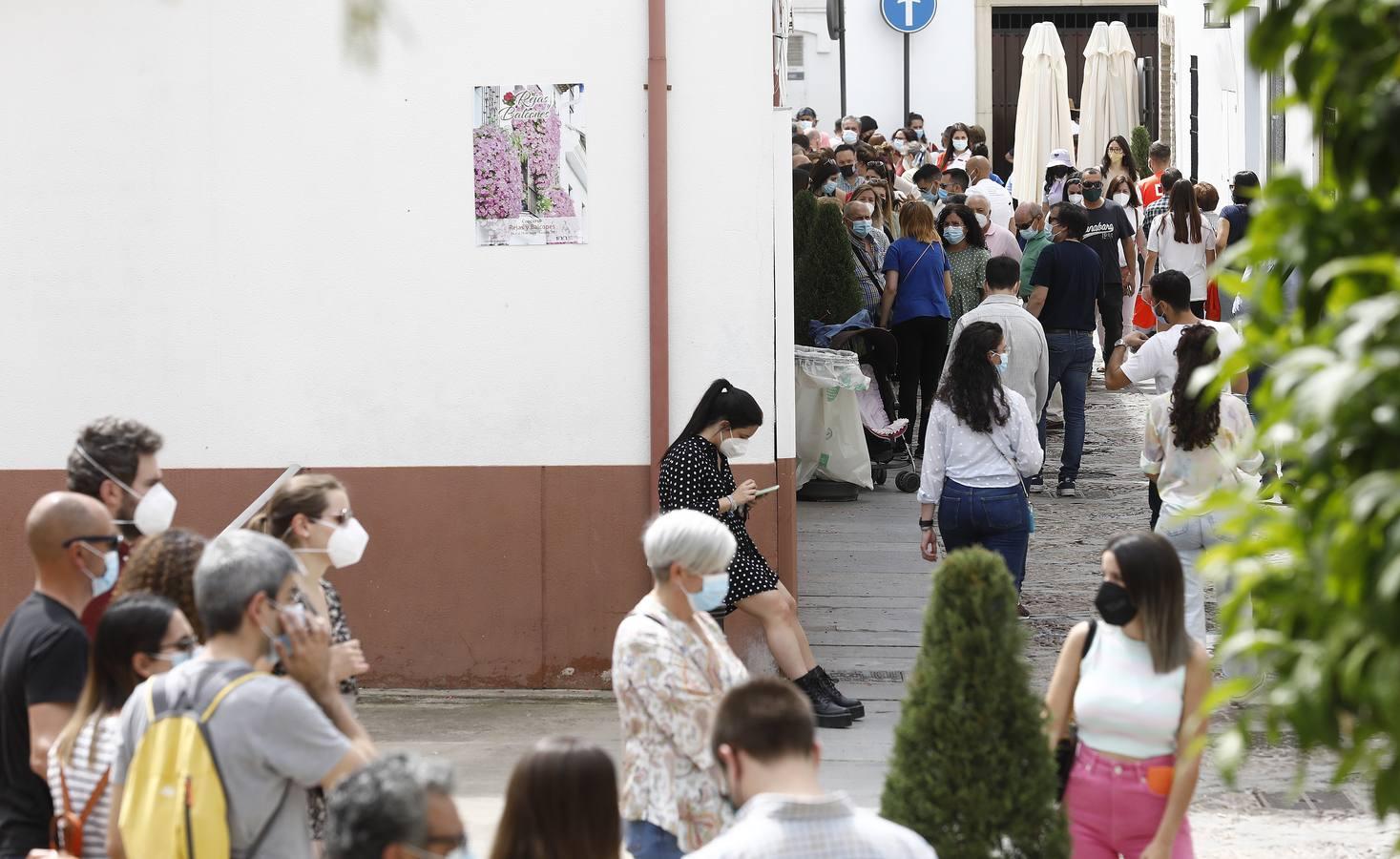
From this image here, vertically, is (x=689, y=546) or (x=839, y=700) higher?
(x=689, y=546)

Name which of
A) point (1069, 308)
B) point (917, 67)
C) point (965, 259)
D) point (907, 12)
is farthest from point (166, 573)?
point (917, 67)

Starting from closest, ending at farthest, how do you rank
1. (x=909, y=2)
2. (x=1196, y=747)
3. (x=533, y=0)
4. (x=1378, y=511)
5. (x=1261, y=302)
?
1. (x=1378, y=511)
2. (x=1261, y=302)
3. (x=1196, y=747)
4. (x=533, y=0)
5. (x=909, y=2)

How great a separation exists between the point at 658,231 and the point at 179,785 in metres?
5.23

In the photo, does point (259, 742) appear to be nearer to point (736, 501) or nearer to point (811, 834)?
point (811, 834)

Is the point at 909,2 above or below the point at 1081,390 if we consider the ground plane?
above

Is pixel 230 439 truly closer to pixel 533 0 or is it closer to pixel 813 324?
pixel 533 0

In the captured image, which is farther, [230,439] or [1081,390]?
[1081,390]

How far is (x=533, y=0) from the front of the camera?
345 inches

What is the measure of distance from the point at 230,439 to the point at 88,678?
4673mm

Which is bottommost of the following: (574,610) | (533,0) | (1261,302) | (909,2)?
(574,610)

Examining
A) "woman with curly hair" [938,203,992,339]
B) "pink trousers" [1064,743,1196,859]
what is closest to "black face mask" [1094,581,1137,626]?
"pink trousers" [1064,743,1196,859]

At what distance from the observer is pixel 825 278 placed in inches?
509

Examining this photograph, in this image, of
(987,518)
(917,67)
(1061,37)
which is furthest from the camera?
(1061,37)

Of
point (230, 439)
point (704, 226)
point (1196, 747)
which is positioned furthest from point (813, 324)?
→ point (1196, 747)
